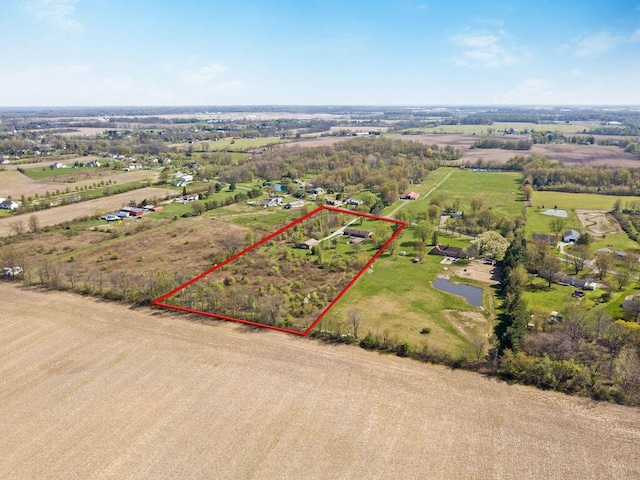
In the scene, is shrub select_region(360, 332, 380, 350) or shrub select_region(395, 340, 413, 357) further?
shrub select_region(360, 332, 380, 350)

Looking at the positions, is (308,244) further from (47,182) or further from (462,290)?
(47,182)

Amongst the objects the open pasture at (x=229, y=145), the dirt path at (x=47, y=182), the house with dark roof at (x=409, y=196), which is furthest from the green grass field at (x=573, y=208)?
the open pasture at (x=229, y=145)

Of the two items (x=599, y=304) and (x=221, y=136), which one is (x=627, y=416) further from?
(x=221, y=136)

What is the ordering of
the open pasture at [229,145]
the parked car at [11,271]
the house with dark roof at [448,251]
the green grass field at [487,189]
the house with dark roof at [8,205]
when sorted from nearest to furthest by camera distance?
the parked car at [11,271], the house with dark roof at [448,251], the house with dark roof at [8,205], the green grass field at [487,189], the open pasture at [229,145]

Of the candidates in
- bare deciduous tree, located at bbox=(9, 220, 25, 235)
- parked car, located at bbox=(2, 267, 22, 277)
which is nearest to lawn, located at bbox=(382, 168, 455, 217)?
parked car, located at bbox=(2, 267, 22, 277)

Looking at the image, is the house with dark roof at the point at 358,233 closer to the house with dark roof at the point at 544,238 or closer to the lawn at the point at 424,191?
the lawn at the point at 424,191

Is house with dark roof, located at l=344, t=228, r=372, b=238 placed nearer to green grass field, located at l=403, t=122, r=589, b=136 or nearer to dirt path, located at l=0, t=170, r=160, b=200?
dirt path, located at l=0, t=170, r=160, b=200
